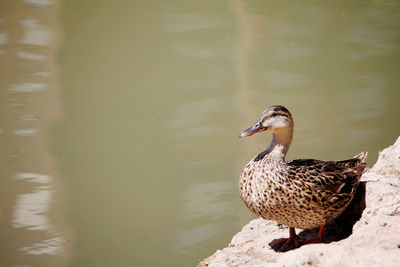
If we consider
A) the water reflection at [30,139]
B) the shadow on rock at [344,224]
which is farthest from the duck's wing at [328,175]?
the water reflection at [30,139]

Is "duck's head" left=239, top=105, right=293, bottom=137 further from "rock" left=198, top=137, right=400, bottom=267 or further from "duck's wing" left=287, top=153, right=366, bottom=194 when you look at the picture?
"rock" left=198, top=137, right=400, bottom=267

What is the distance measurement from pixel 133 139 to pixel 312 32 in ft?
12.7

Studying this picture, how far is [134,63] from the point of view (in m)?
7.92

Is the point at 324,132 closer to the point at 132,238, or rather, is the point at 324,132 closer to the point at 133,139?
the point at 133,139

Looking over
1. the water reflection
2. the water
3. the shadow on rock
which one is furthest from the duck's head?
the water reflection

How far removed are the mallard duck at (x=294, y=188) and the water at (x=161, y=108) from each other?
1.13 metres

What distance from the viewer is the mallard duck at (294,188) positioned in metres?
3.63

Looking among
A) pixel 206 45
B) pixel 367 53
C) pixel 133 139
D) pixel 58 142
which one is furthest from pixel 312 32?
pixel 58 142

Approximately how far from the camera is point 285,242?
4012 millimetres

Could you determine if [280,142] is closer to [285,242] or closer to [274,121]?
[274,121]

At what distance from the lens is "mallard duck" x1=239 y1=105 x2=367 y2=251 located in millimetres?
3629

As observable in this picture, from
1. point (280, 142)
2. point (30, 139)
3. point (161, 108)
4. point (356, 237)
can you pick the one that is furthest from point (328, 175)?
point (30, 139)

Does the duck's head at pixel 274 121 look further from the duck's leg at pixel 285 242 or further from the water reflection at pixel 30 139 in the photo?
the water reflection at pixel 30 139

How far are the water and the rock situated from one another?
2.06ft
